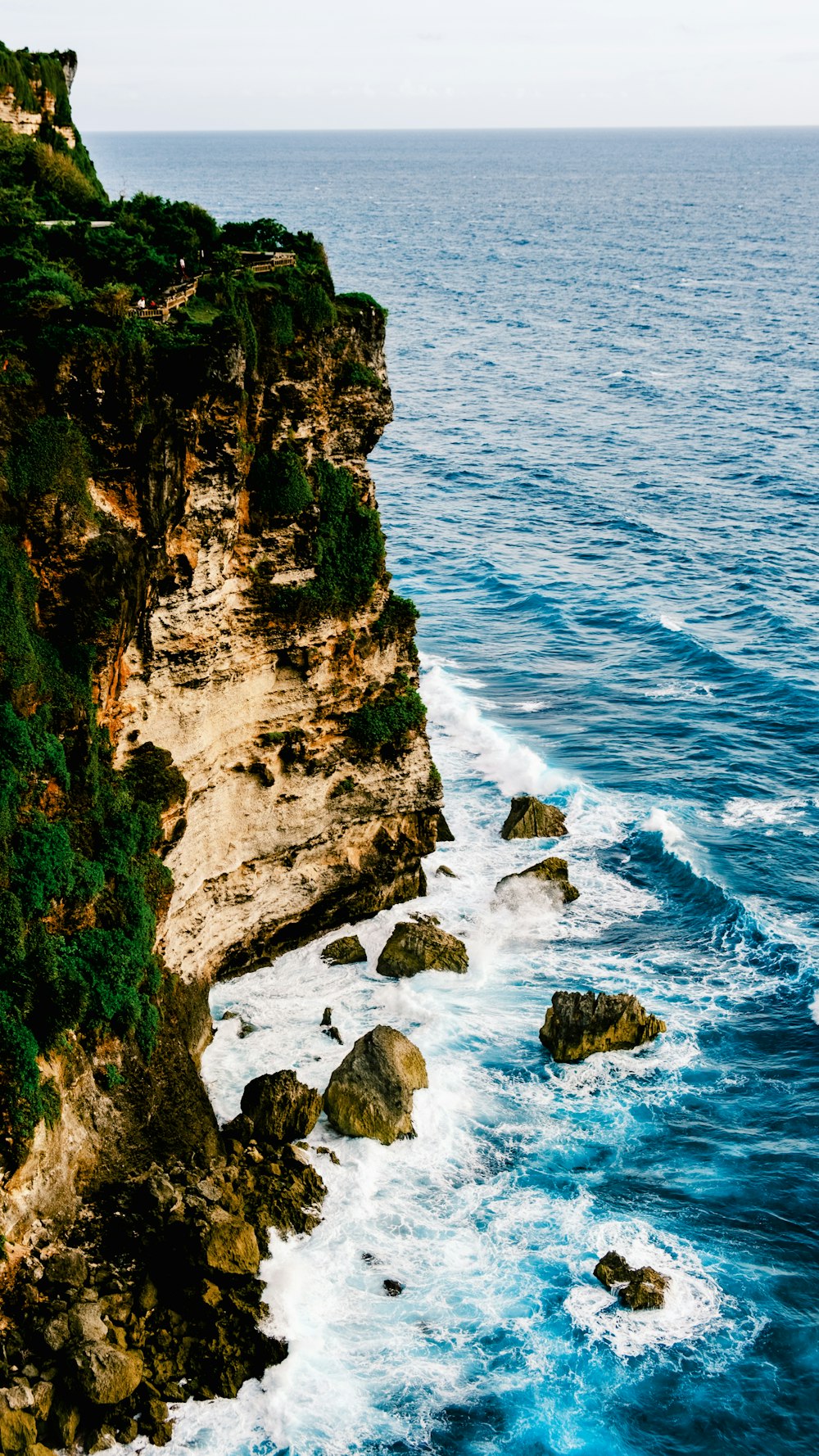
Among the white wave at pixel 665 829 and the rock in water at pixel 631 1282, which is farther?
the white wave at pixel 665 829

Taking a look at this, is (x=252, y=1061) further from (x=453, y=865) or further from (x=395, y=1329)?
(x=453, y=865)

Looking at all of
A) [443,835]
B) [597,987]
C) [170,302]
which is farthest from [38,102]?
[597,987]

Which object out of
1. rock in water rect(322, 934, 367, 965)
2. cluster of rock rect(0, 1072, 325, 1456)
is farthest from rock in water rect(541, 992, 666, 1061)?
cluster of rock rect(0, 1072, 325, 1456)

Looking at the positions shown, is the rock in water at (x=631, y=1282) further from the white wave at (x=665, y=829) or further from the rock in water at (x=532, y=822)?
→ the rock in water at (x=532, y=822)

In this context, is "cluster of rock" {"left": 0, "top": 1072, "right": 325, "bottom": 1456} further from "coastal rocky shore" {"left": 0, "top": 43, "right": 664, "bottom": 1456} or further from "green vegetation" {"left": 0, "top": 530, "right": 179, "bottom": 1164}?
"green vegetation" {"left": 0, "top": 530, "right": 179, "bottom": 1164}

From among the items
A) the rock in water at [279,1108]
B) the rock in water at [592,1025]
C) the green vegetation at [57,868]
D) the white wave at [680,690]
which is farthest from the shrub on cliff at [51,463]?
the white wave at [680,690]

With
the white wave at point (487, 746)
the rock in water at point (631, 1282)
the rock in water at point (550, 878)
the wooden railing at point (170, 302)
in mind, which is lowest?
the rock in water at point (631, 1282)

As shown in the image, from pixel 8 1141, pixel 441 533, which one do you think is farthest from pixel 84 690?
pixel 441 533
